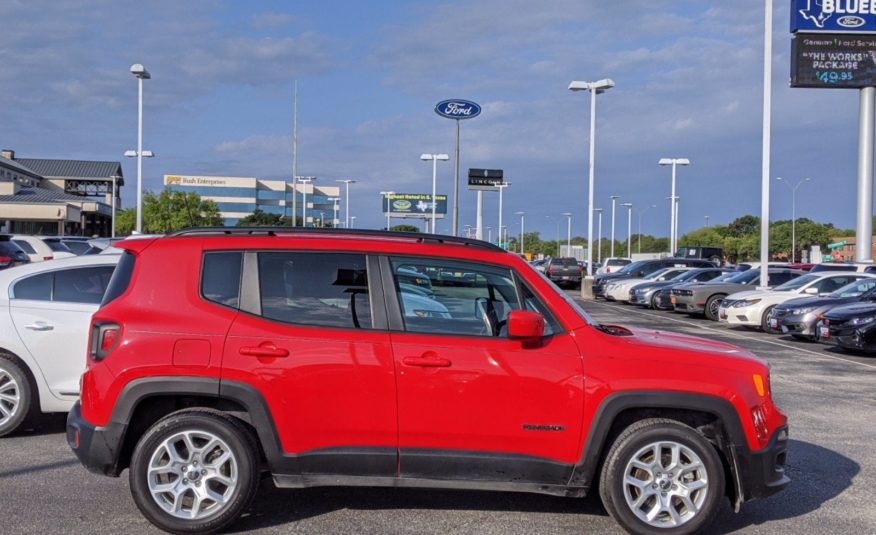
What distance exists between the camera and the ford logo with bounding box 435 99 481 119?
32.9 metres

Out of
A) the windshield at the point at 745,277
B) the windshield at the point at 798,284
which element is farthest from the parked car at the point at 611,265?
the windshield at the point at 798,284

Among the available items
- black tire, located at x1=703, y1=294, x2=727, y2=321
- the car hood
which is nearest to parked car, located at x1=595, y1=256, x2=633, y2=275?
black tire, located at x1=703, y1=294, x2=727, y2=321

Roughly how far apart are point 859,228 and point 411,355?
112 ft

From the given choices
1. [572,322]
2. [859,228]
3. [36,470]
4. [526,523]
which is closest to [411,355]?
[572,322]

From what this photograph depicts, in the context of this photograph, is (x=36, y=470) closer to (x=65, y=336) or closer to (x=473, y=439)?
(x=65, y=336)

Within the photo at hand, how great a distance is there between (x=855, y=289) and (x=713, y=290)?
6.10 metres

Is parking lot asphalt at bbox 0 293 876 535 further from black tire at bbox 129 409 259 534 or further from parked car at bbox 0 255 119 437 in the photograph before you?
parked car at bbox 0 255 119 437

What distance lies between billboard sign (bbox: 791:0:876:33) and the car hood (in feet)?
64.4

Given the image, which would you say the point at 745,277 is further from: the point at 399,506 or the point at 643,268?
the point at 399,506

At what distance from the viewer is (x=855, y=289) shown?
19.3 m

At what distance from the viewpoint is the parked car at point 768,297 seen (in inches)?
815

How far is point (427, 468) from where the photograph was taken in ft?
17.0

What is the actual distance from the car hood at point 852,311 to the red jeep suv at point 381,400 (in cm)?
1168

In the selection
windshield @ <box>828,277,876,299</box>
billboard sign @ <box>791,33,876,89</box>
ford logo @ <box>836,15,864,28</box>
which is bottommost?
windshield @ <box>828,277,876,299</box>
